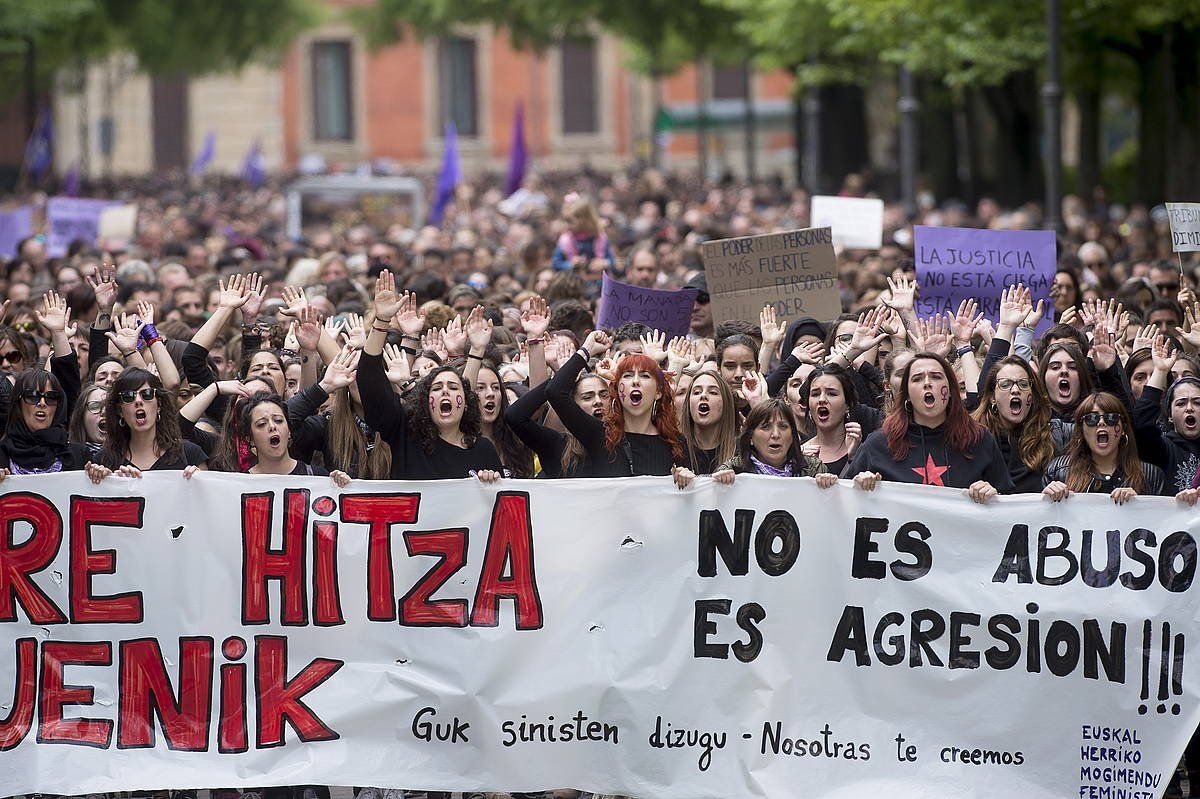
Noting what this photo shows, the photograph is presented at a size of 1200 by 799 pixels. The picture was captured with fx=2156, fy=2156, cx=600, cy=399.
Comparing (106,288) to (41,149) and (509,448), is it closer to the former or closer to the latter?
(509,448)

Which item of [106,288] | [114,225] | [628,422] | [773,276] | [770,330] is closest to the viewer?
[628,422]

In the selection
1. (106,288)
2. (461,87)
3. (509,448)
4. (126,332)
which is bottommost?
(509,448)

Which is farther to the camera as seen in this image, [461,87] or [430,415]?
[461,87]

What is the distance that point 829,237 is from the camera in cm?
1095

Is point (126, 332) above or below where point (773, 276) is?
below

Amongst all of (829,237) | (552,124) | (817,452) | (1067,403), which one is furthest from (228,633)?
(552,124)

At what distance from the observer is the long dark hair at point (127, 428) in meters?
7.54

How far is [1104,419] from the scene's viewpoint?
7395 millimetres

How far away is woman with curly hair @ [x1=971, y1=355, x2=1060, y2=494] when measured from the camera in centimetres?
786

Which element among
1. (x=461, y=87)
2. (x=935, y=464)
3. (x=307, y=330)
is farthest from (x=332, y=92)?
(x=935, y=464)

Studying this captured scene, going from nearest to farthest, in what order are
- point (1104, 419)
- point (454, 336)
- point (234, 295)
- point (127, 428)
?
point (1104, 419)
point (127, 428)
point (454, 336)
point (234, 295)

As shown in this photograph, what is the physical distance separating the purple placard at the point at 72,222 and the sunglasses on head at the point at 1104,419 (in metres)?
12.8

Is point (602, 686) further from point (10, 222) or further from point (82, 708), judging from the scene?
point (10, 222)

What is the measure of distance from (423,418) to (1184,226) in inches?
169
